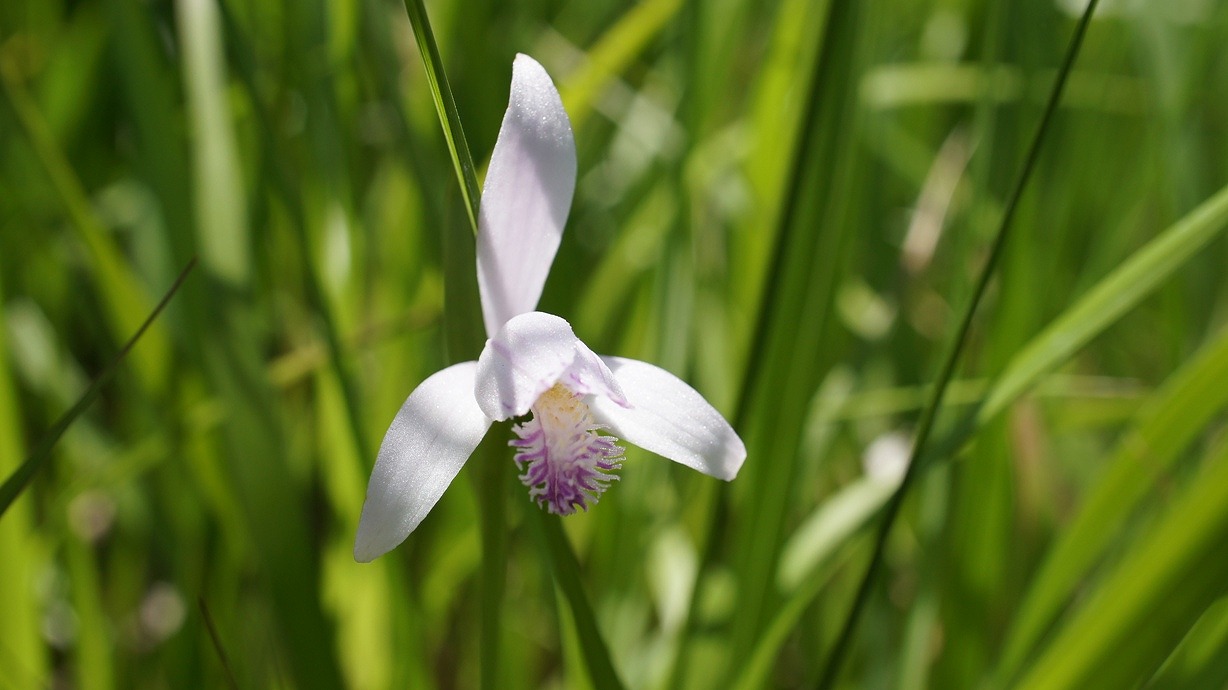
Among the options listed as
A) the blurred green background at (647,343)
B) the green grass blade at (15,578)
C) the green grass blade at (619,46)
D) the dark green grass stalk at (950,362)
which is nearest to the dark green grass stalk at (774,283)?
the blurred green background at (647,343)

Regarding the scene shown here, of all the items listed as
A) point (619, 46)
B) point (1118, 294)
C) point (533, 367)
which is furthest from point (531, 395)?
point (619, 46)

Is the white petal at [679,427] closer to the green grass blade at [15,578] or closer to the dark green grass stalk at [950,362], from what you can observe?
the dark green grass stalk at [950,362]

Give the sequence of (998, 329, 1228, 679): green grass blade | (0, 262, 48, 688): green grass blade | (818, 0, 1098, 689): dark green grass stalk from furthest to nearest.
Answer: (0, 262, 48, 688): green grass blade < (998, 329, 1228, 679): green grass blade < (818, 0, 1098, 689): dark green grass stalk

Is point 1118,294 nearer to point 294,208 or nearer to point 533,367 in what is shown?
point 533,367

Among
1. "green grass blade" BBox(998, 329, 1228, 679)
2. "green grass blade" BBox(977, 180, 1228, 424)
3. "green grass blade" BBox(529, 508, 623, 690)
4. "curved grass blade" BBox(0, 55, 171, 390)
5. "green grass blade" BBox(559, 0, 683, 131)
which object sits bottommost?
"green grass blade" BBox(529, 508, 623, 690)

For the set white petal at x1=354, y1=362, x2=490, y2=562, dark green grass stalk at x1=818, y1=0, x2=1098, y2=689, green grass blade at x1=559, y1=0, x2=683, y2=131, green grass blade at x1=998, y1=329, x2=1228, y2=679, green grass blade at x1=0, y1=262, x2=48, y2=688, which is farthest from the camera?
green grass blade at x1=559, y1=0, x2=683, y2=131

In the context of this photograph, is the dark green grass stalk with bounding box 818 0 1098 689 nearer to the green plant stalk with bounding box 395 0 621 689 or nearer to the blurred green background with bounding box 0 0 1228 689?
the blurred green background with bounding box 0 0 1228 689

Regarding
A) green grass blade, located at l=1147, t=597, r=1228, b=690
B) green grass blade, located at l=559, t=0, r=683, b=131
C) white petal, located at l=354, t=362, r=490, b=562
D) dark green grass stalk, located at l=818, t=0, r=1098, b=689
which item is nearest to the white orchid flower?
white petal, located at l=354, t=362, r=490, b=562
